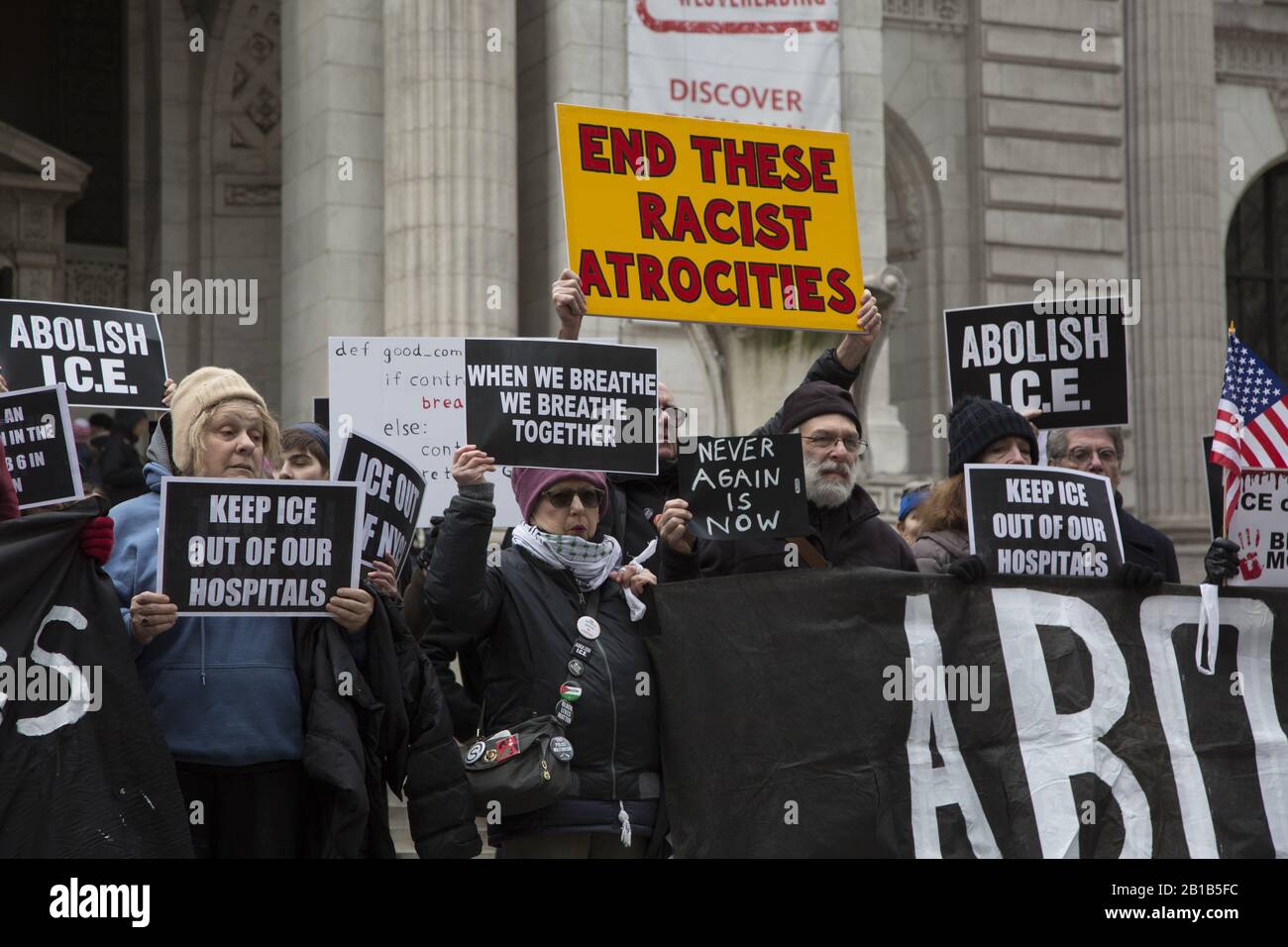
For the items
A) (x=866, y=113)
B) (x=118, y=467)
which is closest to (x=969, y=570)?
(x=118, y=467)

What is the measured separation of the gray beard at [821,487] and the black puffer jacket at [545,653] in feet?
2.79

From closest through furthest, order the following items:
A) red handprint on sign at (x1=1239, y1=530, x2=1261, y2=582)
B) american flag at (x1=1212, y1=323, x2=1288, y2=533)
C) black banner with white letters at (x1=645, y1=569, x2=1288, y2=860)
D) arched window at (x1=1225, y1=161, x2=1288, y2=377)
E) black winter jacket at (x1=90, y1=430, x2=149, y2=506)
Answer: black banner with white letters at (x1=645, y1=569, x2=1288, y2=860), red handprint on sign at (x1=1239, y1=530, x2=1261, y2=582), american flag at (x1=1212, y1=323, x2=1288, y2=533), black winter jacket at (x1=90, y1=430, x2=149, y2=506), arched window at (x1=1225, y1=161, x2=1288, y2=377)

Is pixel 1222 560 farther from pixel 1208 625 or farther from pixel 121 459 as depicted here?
pixel 121 459

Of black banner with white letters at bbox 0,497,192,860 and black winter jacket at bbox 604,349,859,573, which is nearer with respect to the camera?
black banner with white letters at bbox 0,497,192,860

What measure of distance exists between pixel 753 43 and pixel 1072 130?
30.7ft

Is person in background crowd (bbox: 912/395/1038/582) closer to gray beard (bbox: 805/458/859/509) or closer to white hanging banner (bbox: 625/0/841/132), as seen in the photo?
gray beard (bbox: 805/458/859/509)

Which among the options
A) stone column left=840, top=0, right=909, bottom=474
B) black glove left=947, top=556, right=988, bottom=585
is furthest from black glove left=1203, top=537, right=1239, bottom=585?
stone column left=840, top=0, right=909, bottom=474

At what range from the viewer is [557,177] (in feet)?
59.0

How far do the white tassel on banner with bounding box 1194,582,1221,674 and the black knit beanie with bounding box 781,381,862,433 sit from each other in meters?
1.47

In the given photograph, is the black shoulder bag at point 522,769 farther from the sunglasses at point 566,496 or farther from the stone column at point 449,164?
the stone column at point 449,164

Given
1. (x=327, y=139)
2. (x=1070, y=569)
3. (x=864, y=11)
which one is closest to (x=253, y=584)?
(x=1070, y=569)

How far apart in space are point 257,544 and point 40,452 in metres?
0.97

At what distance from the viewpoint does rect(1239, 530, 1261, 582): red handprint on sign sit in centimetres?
813

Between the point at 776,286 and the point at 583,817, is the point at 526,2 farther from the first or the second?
the point at 583,817
